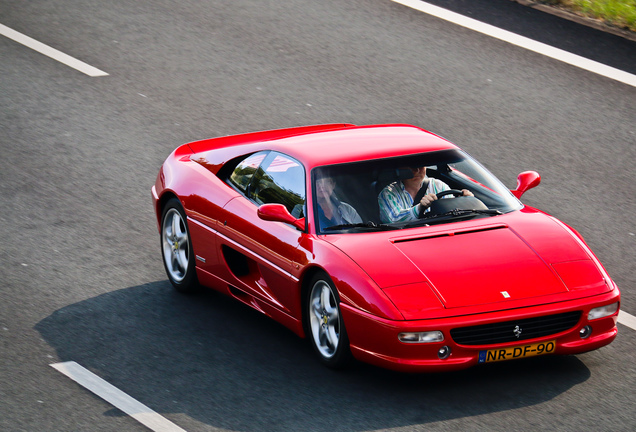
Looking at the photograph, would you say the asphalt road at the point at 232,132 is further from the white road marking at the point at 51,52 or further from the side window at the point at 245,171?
the side window at the point at 245,171

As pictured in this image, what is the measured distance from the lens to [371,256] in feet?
22.6

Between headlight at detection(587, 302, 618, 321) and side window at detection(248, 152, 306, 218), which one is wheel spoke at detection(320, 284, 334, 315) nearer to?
side window at detection(248, 152, 306, 218)

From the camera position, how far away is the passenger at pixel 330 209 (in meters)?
7.42

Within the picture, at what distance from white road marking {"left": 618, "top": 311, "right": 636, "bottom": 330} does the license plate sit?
1498 mm

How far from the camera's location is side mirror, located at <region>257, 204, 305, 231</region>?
7.38m

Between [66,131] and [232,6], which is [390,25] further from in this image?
[66,131]

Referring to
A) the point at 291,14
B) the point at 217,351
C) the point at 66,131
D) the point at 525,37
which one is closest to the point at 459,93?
the point at 525,37

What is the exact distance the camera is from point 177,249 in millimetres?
8867

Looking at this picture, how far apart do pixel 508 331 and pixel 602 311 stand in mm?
684

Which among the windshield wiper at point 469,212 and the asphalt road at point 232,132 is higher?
the windshield wiper at point 469,212

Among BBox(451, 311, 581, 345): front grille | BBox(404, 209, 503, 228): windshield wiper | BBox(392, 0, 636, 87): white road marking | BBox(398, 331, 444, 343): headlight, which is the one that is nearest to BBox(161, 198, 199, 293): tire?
BBox(404, 209, 503, 228): windshield wiper

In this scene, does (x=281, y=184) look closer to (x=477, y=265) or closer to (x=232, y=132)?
(x=477, y=265)

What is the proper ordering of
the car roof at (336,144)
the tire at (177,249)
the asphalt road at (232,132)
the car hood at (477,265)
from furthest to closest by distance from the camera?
the tire at (177,249)
the car roof at (336,144)
the asphalt road at (232,132)
the car hood at (477,265)

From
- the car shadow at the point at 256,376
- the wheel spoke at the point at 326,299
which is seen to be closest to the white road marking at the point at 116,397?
the car shadow at the point at 256,376
